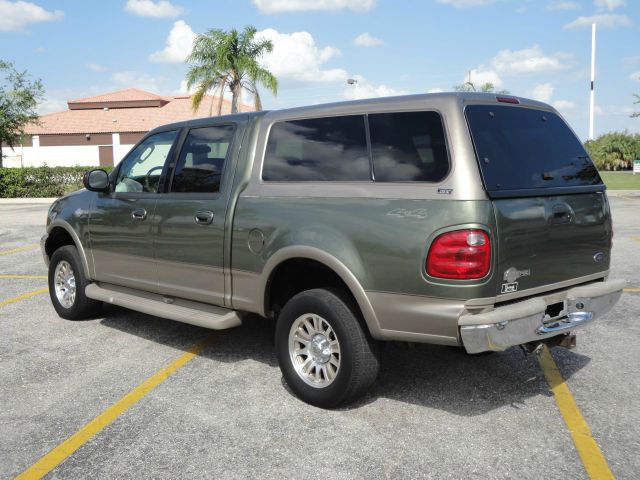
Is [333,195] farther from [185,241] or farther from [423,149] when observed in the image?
[185,241]

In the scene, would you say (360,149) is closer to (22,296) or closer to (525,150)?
(525,150)

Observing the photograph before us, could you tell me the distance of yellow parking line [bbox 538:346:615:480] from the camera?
10.8 feet

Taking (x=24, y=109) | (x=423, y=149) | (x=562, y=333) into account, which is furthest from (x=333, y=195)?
(x=24, y=109)

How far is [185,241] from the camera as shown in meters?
4.94

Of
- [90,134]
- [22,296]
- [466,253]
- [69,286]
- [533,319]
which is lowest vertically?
[22,296]

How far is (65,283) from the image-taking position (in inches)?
256

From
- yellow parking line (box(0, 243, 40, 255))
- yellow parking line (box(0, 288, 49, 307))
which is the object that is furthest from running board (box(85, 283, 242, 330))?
yellow parking line (box(0, 243, 40, 255))

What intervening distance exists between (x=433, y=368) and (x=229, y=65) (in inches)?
1164

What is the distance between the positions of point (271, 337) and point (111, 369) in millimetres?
1450

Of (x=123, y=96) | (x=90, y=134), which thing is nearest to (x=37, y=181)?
(x=90, y=134)

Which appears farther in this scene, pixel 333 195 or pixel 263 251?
pixel 263 251

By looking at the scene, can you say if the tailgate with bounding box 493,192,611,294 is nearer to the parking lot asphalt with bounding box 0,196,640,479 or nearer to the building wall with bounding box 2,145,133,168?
the parking lot asphalt with bounding box 0,196,640,479

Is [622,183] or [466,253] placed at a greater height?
[466,253]

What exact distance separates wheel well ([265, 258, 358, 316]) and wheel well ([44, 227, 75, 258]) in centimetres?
296
